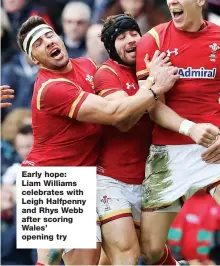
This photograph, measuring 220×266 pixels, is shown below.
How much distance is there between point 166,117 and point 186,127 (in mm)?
170

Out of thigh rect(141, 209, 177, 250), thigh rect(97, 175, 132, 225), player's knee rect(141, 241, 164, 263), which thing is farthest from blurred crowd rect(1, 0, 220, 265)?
thigh rect(97, 175, 132, 225)

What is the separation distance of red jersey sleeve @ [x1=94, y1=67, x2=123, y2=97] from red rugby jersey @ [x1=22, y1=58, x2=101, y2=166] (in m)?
0.10

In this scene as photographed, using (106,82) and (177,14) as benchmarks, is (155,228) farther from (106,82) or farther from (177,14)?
(177,14)

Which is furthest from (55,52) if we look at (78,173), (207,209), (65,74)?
(207,209)

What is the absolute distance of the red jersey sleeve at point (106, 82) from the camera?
7215mm

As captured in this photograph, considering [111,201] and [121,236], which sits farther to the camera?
[111,201]

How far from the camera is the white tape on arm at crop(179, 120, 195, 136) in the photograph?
691 cm

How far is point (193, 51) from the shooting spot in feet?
23.0

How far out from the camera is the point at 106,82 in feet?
23.8

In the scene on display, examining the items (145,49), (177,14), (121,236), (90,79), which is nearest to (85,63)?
(90,79)

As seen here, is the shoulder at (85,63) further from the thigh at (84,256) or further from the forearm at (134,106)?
the thigh at (84,256)

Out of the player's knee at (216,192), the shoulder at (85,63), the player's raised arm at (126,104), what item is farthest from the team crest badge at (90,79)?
the player's knee at (216,192)

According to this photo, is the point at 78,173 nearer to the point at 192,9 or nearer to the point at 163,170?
the point at 163,170

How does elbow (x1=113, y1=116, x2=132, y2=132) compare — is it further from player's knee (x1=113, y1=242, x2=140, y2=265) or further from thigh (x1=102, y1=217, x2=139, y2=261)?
player's knee (x1=113, y1=242, x2=140, y2=265)
